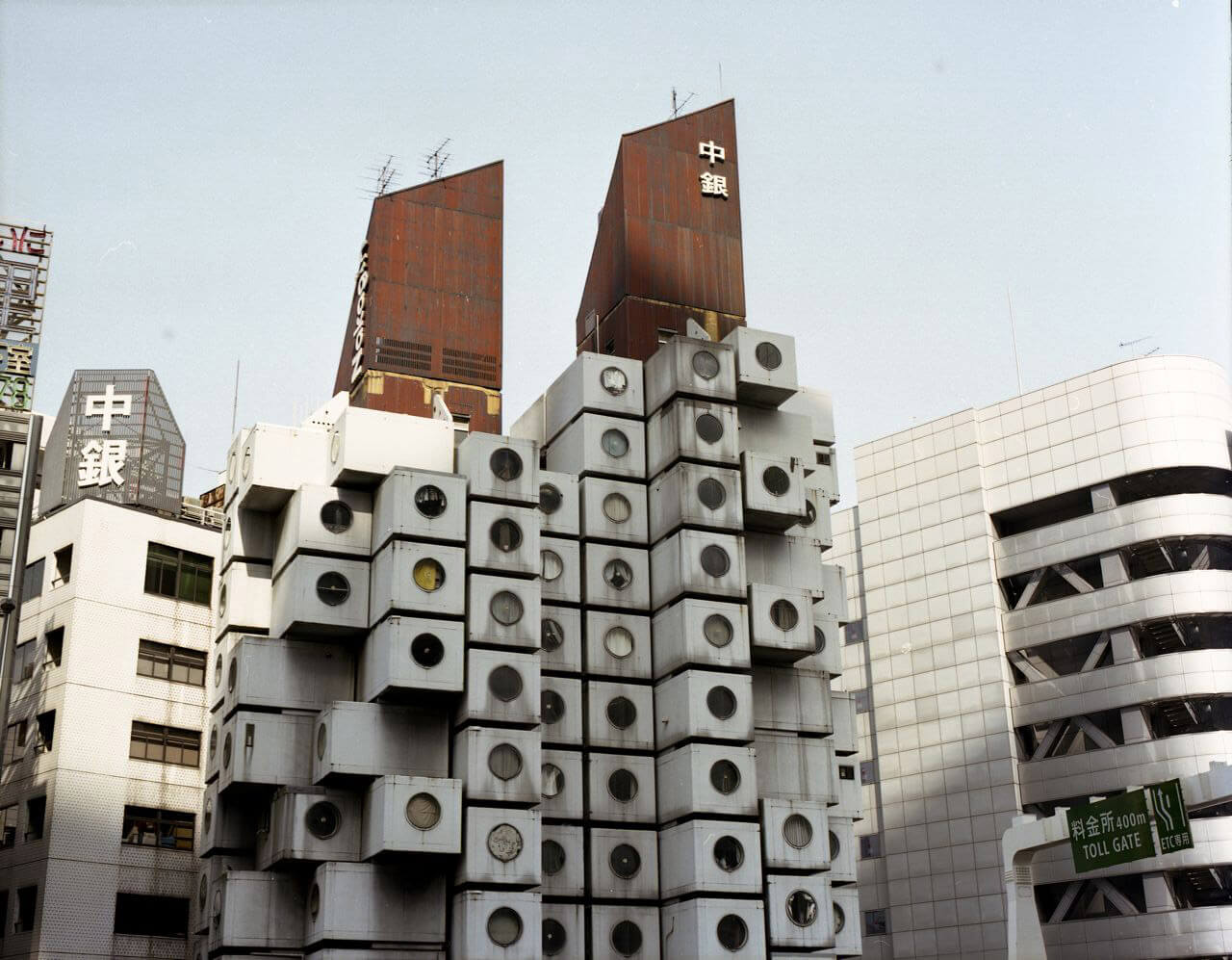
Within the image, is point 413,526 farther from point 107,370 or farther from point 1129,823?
point 107,370

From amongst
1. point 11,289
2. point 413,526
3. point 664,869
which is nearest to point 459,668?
point 413,526

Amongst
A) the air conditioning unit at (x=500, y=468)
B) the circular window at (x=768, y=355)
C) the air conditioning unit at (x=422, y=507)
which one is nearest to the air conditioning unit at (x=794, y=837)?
the air conditioning unit at (x=500, y=468)

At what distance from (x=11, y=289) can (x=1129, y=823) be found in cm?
5387

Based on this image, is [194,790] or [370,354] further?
[194,790]

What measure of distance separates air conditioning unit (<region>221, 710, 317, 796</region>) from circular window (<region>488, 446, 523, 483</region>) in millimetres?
10567

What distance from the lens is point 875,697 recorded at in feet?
302

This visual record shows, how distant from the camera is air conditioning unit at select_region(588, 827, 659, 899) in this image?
5603 cm

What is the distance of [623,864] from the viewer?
5650 cm

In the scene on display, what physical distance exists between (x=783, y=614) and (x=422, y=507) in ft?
45.1

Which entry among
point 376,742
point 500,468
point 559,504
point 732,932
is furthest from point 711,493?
point 732,932

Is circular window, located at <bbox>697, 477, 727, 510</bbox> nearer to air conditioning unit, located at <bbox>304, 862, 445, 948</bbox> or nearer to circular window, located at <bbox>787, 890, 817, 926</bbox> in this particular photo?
circular window, located at <bbox>787, 890, 817, 926</bbox>

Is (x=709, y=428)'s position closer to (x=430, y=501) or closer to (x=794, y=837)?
(x=430, y=501)

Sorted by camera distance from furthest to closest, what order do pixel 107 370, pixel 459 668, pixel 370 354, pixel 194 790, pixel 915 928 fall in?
pixel 915 928 < pixel 107 370 < pixel 194 790 < pixel 370 354 < pixel 459 668

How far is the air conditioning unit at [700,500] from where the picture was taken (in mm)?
59500
